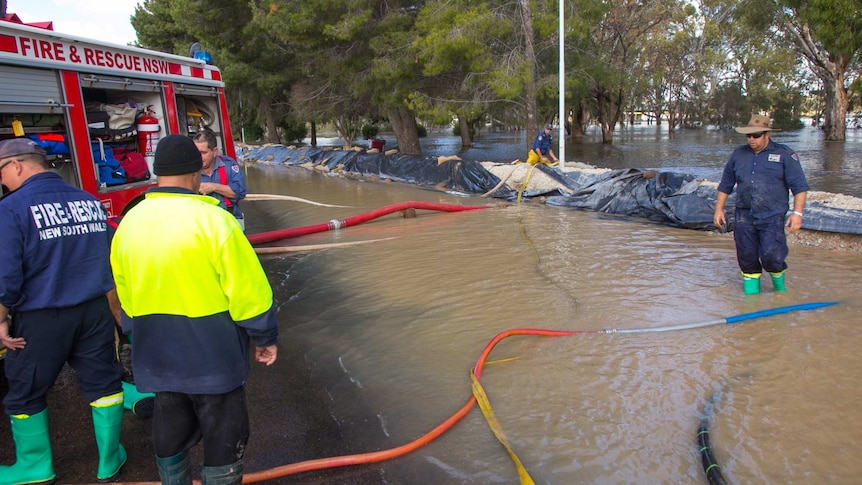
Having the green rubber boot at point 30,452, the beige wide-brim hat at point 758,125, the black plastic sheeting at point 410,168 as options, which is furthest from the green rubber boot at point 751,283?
the black plastic sheeting at point 410,168

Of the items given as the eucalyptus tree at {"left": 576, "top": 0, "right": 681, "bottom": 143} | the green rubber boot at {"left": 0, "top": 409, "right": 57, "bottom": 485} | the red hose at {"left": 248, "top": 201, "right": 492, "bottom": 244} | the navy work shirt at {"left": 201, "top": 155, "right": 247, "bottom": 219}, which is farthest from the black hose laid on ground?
the eucalyptus tree at {"left": 576, "top": 0, "right": 681, "bottom": 143}

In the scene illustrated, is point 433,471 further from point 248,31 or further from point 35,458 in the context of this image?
point 248,31

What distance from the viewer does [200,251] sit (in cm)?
222

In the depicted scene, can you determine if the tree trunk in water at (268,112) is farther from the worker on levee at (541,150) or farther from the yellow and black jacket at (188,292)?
the yellow and black jacket at (188,292)

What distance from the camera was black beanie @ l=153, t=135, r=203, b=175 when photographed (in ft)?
7.55

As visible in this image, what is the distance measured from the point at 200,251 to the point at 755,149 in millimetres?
5047

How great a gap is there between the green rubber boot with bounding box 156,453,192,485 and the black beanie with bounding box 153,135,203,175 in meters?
1.23

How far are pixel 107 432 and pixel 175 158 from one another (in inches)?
67.1

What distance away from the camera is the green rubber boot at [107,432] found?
3.05m

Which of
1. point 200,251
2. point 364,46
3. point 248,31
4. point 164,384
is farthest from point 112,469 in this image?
point 248,31

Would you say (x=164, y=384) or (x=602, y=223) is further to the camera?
(x=602, y=223)

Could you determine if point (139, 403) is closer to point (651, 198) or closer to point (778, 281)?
point (778, 281)

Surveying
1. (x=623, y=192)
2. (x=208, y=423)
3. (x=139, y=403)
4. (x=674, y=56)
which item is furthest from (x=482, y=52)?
(x=674, y=56)

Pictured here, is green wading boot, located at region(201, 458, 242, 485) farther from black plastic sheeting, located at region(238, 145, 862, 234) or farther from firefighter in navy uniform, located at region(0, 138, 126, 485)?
black plastic sheeting, located at region(238, 145, 862, 234)
